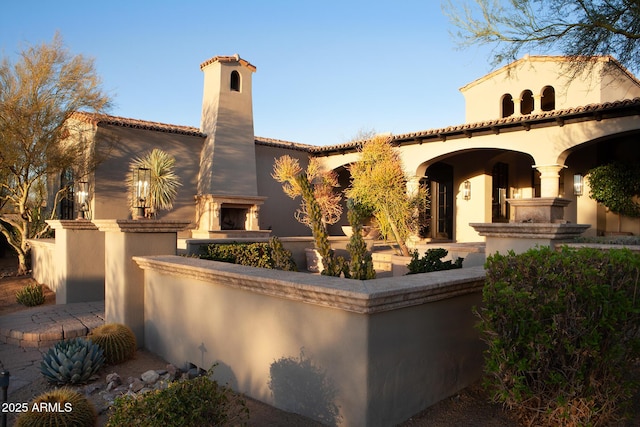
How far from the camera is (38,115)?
1180 cm

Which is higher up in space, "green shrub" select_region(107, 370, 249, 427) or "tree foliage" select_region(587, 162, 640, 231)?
"tree foliage" select_region(587, 162, 640, 231)

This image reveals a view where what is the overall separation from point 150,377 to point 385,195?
9385 mm

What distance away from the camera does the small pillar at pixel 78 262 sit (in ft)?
28.2

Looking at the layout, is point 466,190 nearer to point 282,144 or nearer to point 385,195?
point 385,195

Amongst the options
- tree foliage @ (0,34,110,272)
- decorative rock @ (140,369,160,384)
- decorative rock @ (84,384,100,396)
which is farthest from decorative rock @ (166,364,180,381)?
tree foliage @ (0,34,110,272)

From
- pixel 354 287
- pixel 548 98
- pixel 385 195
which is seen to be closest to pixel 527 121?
pixel 385 195

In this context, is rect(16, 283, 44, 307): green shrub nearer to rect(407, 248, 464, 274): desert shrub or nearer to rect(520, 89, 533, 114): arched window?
rect(407, 248, 464, 274): desert shrub

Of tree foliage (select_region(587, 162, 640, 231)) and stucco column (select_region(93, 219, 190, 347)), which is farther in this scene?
tree foliage (select_region(587, 162, 640, 231))

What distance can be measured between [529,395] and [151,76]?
47.1 ft

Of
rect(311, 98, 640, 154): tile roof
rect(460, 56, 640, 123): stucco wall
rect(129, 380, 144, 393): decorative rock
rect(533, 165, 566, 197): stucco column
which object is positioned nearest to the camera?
rect(129, 380, 144, 393): decorative rock

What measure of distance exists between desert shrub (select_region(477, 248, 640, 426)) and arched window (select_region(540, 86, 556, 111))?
1539 cm

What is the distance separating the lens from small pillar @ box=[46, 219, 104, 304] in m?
8.59

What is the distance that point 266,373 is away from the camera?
377 centimetres

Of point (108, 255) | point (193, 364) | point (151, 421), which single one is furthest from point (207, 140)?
point (151, 421)
